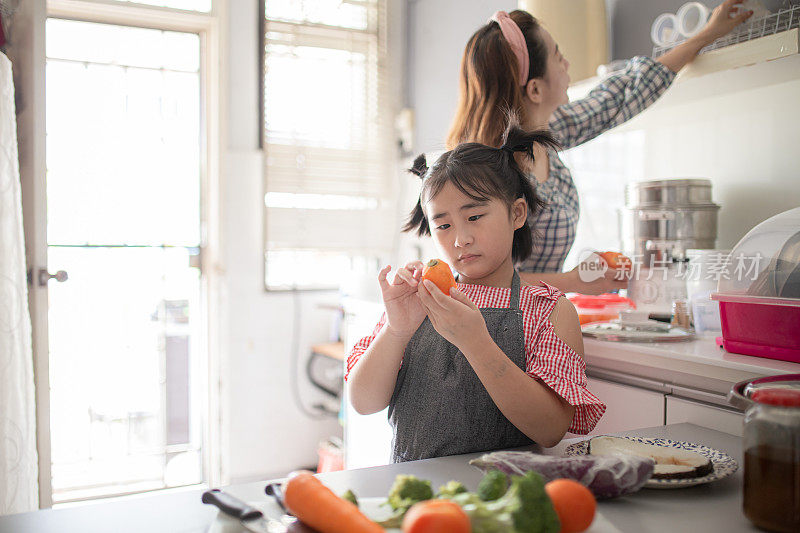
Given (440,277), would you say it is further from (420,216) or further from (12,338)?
(12,338)

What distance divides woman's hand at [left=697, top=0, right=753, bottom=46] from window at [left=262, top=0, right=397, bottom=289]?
6.29ft

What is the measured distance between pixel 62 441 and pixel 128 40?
1731 mm

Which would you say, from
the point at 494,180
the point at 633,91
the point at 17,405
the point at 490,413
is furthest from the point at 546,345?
the point at 17,405

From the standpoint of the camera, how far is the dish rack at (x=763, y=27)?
1.54m

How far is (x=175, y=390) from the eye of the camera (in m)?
3.07

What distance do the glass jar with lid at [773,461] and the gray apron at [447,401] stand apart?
1.32ft

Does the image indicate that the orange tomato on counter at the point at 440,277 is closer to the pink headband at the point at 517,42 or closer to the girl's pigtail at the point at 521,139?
the girl's pigtail at the point at 521,139

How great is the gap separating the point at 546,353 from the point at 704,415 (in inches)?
16.0

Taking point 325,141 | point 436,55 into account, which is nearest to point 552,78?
point 436,55

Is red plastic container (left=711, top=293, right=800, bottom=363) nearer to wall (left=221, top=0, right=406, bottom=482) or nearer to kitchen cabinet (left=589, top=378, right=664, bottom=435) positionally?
kitchen cabinet (left=589, top=378, right=664, bottom=435)

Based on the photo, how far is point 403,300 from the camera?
0.96 m

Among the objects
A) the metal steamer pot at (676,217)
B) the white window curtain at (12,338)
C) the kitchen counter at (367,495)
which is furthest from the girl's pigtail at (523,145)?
the white window curtain at (12,338)

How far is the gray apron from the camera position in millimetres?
991

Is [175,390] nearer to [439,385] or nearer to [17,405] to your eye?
[17,405]
